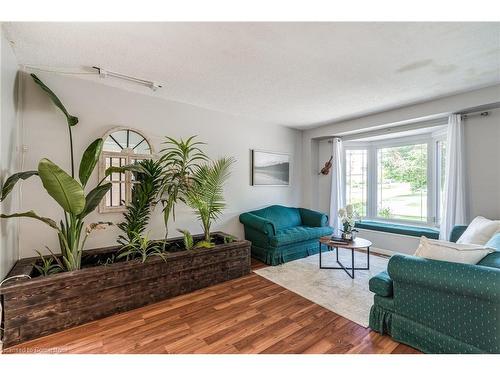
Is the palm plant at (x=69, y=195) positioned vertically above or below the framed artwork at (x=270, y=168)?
below

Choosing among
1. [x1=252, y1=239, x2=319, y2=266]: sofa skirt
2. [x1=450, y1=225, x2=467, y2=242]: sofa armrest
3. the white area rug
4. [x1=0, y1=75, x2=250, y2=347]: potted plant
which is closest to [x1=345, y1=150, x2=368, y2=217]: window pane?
the white area rug

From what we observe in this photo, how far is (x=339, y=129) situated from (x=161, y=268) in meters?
4.00

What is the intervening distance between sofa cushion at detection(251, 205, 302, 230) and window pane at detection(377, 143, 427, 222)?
6.00ft

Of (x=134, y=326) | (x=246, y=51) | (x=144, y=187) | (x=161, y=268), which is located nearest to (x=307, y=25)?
(x=246, y=51)

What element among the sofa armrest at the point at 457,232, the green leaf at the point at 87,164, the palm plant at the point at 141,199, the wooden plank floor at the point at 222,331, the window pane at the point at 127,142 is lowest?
the wooden plank floor at the point at 222,331

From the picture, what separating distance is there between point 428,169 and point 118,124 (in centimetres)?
514

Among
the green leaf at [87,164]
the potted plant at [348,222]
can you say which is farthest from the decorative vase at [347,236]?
the green leaf at [87,164]

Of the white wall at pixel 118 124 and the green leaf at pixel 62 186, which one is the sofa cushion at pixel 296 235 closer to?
the white wall at pixel 118 124

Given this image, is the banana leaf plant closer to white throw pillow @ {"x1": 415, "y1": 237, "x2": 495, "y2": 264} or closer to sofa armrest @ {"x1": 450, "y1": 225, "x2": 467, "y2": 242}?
white throw pillow @ {"x1": 415, "y1": 237, "x2": 495, "y2": 264}

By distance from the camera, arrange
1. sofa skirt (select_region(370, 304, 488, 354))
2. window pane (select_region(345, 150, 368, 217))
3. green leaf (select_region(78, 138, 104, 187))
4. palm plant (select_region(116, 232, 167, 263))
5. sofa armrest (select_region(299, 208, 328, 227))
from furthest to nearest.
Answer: window pane (select_region(345, 150, 368, 217)) < sofa armrest (select_region(299, 208, 328, 227)) < palm plant (select_region(116, 232, 167, 263)) < green leaf (select_region(78, 138, 104, 187)) < sofa skirt (select_region(370, 304, 488, 354))

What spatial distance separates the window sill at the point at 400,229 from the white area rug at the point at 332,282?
60 cm

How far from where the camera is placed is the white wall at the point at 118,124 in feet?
7.89

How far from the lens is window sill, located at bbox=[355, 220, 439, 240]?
3636 millimetres
